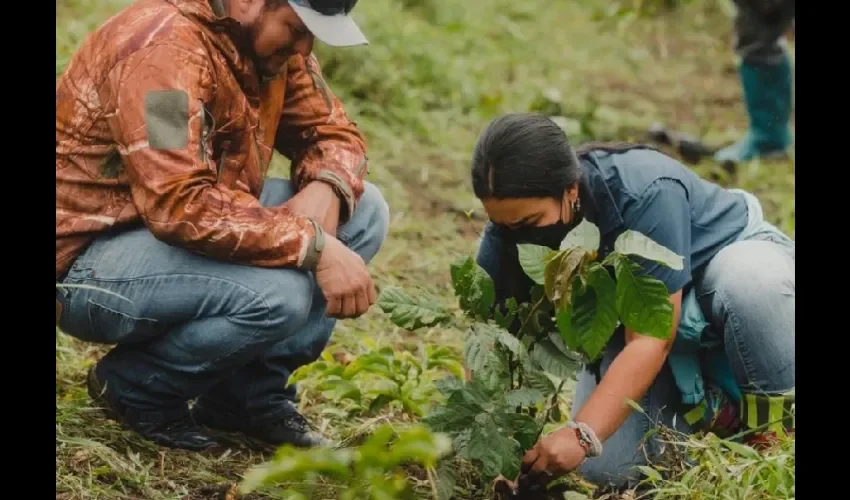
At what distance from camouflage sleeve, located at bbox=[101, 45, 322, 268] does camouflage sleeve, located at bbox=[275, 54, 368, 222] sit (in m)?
0.37

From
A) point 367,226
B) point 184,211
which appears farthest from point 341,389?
point 184,211

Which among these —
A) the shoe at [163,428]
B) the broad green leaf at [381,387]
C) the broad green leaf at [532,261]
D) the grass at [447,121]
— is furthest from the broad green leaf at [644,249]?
the shoe at [163,428]

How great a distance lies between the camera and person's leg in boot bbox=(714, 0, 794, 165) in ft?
17.5

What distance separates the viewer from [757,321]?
2.61 metres

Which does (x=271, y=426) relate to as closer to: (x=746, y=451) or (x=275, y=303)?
(x=275, y=303)

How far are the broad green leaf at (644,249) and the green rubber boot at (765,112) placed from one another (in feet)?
10.8

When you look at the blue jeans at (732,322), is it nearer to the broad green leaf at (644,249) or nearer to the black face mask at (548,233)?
the black face mask at (548,233)

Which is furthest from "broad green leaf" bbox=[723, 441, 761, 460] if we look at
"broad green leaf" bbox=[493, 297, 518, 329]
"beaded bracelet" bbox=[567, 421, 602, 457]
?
"broad green leaf" bbox=[493, 297, 518, 329]

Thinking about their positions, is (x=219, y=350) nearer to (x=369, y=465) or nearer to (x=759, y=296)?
(x=369, y=465)

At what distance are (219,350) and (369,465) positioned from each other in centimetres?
99

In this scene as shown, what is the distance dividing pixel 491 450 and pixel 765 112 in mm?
3655

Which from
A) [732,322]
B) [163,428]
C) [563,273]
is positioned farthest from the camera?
[732,322]

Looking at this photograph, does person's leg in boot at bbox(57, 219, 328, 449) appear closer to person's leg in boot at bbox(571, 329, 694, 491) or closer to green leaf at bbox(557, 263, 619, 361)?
green leaf at bbox(557, 263, 619, 361)
